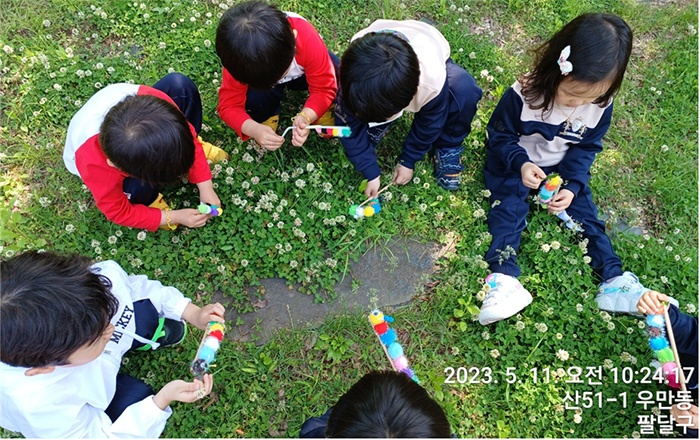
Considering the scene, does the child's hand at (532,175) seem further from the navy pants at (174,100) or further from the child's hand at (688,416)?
the navy pants at (174,100)

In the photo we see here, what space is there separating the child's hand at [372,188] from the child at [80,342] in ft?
3.59

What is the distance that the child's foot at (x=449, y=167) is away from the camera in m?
3.12

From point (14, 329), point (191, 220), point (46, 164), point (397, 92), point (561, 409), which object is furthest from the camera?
point (46, 164)

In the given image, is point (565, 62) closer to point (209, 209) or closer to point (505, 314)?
point (505, 314)

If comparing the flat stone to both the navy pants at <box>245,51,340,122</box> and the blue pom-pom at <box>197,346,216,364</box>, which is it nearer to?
the blue pom-pom at <box>197,346,216,364</box>

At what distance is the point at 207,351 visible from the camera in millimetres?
2312

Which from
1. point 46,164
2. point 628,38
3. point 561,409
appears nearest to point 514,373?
point 561,409

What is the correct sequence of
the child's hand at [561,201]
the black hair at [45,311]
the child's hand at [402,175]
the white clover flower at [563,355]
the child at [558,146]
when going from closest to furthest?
1. the black hair at [45,311]
2. the child at [558,146]
3. the white clover flower at [563,355]
4. the child's hand at [561,201]
5. the child's hand at [402,175]

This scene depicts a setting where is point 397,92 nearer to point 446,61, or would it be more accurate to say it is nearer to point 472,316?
point 446,61

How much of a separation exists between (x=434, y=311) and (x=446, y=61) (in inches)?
55.7

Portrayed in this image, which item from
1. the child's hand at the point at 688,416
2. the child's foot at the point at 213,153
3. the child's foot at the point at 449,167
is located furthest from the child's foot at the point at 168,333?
the child's hand at the point at 688,416

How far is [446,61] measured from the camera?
300 cm

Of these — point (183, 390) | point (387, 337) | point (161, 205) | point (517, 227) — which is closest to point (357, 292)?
point (387, 337)

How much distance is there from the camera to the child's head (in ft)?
8.00
